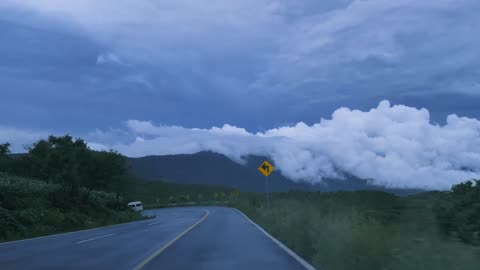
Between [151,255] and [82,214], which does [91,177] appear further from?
[151,255]

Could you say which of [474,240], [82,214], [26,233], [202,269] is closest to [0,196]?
[26,233]

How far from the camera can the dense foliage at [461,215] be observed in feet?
25.6

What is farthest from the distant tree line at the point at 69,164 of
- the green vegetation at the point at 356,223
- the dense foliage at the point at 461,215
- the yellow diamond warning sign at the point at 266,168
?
the dense foliage at the point at 461,215

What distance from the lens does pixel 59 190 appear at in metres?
38.5

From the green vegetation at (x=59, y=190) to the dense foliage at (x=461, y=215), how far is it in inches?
899

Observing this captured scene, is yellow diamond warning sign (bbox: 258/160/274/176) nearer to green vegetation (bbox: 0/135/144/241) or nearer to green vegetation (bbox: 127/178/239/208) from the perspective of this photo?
green vegetation (bbox: 0/135/144/241)

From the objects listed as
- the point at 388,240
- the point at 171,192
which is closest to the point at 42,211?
the point at 388,240

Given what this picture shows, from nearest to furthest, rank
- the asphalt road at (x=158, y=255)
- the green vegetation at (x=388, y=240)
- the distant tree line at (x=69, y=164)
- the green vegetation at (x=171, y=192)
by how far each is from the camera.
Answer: the green vegetation at (x=388, y=240) → the asphalt road at (x=158, y=255) → the distant tree line at (x=69, y=164) → the green vegetation at (x=171, y=192)

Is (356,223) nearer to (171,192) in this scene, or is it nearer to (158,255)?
(158,255)

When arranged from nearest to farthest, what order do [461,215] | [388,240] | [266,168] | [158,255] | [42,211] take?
[461,215]
[388,240]
[158,255]
[42,211]
[266,168]

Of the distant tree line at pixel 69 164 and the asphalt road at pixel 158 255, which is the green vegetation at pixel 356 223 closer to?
the asphalt road at pixel 158 255

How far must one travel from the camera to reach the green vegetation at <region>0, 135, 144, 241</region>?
3006 cm

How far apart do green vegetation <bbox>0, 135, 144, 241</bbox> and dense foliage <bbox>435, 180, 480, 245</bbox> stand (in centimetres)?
2284

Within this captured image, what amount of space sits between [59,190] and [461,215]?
34815 mm
